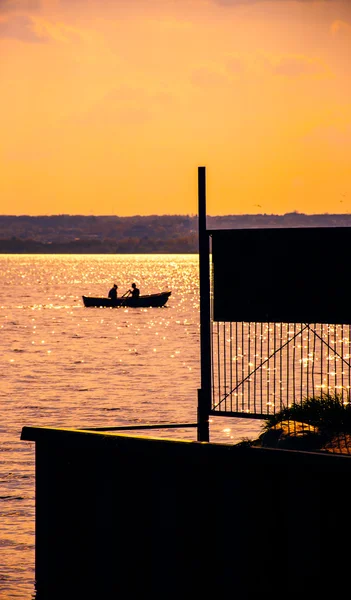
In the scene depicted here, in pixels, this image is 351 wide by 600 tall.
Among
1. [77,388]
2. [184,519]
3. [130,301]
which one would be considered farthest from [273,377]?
[130,301]

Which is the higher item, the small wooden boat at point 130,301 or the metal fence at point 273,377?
the small wooden boat at point 130,301

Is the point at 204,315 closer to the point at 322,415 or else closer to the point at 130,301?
the point at 322,415

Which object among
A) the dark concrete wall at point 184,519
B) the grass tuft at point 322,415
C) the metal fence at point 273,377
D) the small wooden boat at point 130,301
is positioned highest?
the small wooden boat at point 130,301

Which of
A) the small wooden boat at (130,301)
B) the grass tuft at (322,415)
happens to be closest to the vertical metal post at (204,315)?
the grass tuft at (322,415)

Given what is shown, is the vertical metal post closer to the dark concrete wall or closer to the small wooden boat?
the dark concrete wall

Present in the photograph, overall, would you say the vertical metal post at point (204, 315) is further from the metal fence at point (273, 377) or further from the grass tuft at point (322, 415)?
the grass tuft at point (322, 415)

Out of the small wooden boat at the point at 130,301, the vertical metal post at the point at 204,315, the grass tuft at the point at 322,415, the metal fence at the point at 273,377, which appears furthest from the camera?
the small wooden boat at the point at 130,301

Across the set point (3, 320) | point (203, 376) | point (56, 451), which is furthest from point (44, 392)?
point (3, 320)

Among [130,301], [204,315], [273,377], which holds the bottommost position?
[273,377]

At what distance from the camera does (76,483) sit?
1286 centimetres

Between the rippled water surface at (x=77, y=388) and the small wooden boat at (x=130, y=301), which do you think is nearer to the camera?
the rippled water surface at (x=77, y=388)

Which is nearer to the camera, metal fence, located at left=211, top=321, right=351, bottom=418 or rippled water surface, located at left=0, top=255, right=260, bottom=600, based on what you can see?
metal fence, located at left=211, top=321, right=351, bottom=418

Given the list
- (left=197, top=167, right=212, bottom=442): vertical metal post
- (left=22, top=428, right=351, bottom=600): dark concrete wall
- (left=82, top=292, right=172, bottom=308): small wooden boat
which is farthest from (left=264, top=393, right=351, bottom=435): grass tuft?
(left=82, top=292, right=172, bottom=308): small wooden boat

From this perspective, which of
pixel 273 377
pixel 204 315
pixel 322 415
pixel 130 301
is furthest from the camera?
pixel 130 301
